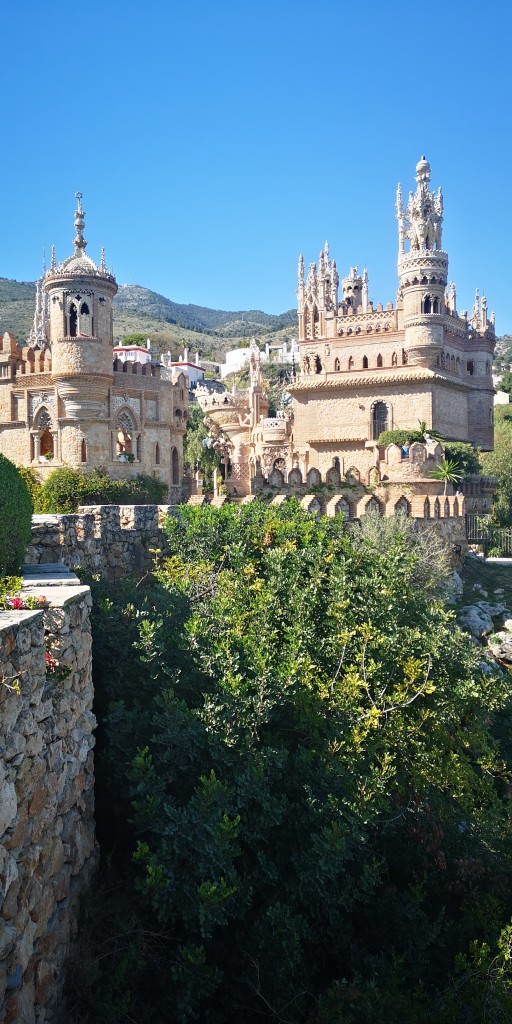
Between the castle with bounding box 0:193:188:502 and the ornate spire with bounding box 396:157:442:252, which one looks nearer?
the castle with bounding box 0:193:188:502

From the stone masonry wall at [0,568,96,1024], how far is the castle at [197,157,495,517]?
84.4ft

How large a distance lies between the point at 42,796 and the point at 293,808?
2754mm

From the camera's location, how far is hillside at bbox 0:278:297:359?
95.0 m

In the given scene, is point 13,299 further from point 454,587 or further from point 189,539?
point 189,539

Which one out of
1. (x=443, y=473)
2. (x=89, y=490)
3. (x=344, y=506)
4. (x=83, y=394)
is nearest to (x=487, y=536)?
(x=443, y=473)

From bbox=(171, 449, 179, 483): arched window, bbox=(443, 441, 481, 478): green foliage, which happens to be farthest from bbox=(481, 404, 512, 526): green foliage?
bbox=(171, 449, 179, 483): arched window

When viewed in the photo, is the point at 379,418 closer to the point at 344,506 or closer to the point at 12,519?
the point at 344,506

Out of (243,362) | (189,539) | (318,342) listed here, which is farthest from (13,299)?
(189,539)

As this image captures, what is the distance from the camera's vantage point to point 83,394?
3019cm

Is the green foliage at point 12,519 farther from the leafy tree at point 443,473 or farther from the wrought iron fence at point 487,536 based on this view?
the wrought iron fence at point 487,536

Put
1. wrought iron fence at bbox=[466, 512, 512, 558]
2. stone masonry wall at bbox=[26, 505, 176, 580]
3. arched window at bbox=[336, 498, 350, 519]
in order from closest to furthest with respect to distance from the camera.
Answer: stone masonry wall at bbox=[26, 505, 176, 580] → arched window at bbox=[336, 498, 350, 519] → wrought iron fence at bbox=[466, 512, 512, 558]

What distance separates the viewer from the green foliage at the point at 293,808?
6.34m

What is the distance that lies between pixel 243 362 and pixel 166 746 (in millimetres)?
95218

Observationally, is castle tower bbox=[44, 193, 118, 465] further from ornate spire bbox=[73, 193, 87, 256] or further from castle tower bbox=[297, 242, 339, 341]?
castle tower bbox=[297, 242, 339, 341]
